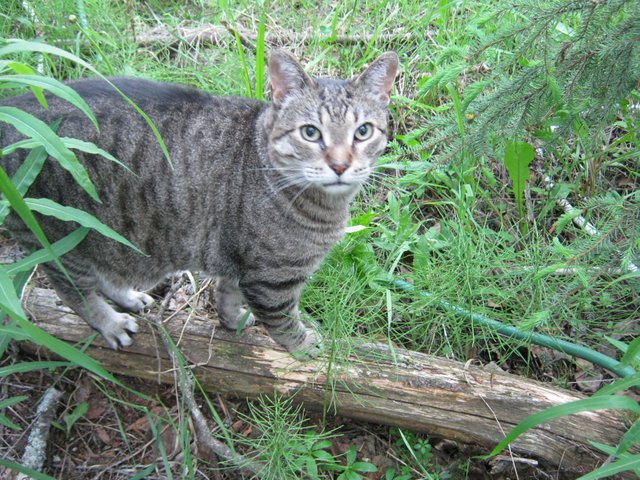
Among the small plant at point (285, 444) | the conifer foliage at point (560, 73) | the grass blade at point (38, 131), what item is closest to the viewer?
the grass blade at point (38, 131)

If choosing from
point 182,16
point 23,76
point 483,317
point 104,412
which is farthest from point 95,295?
point 182,16

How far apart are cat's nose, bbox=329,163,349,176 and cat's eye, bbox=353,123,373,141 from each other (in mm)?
208

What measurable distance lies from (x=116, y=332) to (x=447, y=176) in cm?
195

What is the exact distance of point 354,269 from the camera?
9.84ft

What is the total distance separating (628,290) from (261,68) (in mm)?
2259

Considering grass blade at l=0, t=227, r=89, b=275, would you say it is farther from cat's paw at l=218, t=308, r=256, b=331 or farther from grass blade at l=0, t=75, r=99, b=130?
cat's paw at l=218, t=308, r=256, b=331

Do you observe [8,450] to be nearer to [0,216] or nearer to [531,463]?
[0,216]

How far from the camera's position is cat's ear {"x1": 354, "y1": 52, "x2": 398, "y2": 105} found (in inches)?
98.7

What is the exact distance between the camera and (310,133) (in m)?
→ 2.45

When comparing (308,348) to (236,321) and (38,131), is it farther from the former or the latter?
(38,131)

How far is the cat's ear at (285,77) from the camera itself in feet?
8.00

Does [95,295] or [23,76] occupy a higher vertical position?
[23,76]

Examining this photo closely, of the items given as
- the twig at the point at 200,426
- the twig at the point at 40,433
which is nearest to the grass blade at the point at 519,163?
the twig at the point at 200,426

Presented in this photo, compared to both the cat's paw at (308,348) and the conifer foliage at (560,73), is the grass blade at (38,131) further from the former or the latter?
the conifer foliage at (560,73)
